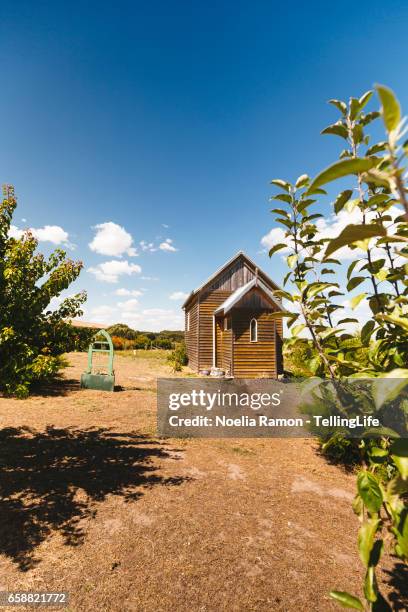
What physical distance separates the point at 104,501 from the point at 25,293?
363cm

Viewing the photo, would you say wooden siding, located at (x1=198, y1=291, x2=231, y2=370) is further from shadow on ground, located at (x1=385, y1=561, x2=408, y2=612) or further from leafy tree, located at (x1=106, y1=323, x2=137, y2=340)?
leafy tree, located at (x1=106, y1=323, x2=137, y2=340)

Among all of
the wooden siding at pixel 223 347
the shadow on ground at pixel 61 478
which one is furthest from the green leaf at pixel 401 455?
the wooden siding at pixel 223 347

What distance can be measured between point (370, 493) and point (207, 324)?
62.8ft

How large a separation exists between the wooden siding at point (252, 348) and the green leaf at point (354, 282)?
47.8ft

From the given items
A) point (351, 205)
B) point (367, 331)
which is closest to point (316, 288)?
point (367, 331)

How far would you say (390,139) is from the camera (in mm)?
775

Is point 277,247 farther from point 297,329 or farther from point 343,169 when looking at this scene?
point 343,169

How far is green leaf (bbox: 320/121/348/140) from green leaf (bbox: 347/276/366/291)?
2.77ft

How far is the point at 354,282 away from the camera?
1.79 m

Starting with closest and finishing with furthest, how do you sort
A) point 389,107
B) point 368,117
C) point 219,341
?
point 389,107 → point 368,117 → point 219,341

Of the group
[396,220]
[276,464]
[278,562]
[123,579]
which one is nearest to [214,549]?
[278,562]

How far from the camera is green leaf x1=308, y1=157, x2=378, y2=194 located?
0.76 metres

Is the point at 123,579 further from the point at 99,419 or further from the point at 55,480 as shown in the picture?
the point at 99,419

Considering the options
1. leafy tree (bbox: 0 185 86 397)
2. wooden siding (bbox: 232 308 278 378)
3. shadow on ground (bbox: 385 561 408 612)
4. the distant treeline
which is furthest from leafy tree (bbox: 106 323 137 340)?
shadow on ground (bbox: 385 561 408 612)
